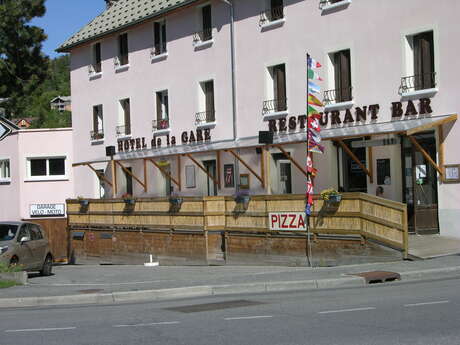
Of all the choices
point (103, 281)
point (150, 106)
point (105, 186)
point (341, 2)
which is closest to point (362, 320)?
point (103, 281)

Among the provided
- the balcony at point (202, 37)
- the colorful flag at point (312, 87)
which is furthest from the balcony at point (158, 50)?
the colorful flag at point (312, 87)

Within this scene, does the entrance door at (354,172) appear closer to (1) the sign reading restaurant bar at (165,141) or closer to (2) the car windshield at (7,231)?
(1) the sign reading restaurant bar at (165,141)

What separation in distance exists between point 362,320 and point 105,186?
83.7ft

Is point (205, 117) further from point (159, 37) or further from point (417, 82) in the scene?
point (417, 82)

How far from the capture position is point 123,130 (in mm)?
33344

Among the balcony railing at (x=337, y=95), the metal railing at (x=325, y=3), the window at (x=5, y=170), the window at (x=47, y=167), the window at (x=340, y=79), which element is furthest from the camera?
the window at (x=5, y=170)

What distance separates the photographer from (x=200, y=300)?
1352 centimetres

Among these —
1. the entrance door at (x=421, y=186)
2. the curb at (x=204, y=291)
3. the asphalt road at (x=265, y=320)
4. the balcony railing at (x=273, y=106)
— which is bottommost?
the curb at (x=204, y=291)

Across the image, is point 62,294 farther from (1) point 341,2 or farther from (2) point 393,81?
(1) point 341,2

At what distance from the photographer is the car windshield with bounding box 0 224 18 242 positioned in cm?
2092

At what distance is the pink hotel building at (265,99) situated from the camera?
813 inches

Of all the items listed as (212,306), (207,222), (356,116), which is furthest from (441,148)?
(212,306)

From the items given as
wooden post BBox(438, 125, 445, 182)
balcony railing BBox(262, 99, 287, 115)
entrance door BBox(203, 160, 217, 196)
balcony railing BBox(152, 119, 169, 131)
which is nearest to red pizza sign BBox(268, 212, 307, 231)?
wooden post BBox(438, 125, 445, 182)

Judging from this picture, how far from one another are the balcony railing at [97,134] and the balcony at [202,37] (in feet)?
26.0
